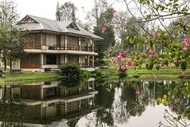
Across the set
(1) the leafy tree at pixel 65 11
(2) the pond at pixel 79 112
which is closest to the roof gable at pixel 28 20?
(2) the pond at pixel 79 112

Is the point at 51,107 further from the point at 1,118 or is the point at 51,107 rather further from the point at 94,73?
the point at 94,73

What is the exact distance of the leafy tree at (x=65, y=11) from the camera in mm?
56500

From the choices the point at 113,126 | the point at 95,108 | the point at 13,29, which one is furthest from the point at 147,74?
the point at 113,126

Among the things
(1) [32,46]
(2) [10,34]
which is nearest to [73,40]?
(1) [32,46]

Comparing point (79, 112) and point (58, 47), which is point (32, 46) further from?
point (79, 112)

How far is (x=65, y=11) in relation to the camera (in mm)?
56969

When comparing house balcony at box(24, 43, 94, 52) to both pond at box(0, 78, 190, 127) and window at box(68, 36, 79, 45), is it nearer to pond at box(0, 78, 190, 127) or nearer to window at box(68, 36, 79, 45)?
window at box(68, 36, 79, 45)

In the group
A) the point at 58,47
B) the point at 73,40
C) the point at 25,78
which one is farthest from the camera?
the point at 73,40

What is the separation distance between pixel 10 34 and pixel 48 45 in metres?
6.57

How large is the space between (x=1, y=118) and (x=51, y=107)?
2843mm

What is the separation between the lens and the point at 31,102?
13000 mm

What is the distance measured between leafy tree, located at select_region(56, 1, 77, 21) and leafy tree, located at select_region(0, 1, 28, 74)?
1241 inches

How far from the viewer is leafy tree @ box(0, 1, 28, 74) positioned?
23562mm

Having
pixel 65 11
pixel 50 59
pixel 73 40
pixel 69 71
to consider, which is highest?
pixel 65 11
